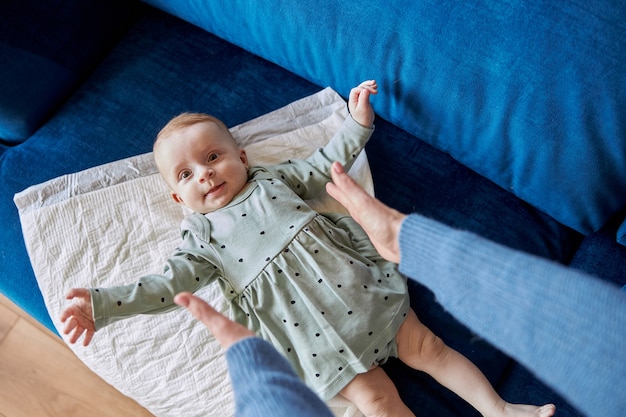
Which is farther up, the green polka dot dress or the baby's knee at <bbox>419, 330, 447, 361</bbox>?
the green polka dot dress

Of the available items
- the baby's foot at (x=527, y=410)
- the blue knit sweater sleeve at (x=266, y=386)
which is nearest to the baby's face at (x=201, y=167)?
the blue knit sweater sleeve at (x=266, y=386)

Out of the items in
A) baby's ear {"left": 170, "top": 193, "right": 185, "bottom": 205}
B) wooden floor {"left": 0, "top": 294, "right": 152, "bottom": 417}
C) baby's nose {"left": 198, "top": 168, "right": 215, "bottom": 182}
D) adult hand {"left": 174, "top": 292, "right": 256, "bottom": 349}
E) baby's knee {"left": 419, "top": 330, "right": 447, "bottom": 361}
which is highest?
adult hand {"left": 174, "top": 292, "right": 256, "bottom": 349}

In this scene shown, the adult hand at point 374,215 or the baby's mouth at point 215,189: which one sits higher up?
the adult hand at point 374,215

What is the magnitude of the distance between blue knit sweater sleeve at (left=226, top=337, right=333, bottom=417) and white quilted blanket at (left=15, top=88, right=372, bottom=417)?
0.49 metres

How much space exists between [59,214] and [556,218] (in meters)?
1.13

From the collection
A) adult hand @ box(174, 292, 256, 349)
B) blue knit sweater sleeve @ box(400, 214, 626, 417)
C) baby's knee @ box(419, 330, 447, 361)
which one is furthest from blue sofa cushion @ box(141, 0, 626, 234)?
adult hand @ box(174, 292, 256, 349)

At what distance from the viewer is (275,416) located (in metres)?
0.59

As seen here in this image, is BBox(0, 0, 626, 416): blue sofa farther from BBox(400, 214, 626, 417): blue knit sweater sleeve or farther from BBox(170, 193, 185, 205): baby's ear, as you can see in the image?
BBox(400, 214, 626, 417): blue knit sweater sleeve

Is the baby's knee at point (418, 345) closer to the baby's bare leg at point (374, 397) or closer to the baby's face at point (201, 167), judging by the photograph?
the baby's bare leg at point (374, 397)

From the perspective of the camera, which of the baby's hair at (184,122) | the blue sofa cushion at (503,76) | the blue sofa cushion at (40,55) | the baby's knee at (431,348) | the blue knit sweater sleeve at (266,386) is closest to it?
the blue knit sweater sleeve at (266,386)

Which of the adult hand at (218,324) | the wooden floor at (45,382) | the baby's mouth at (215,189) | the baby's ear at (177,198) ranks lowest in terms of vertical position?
the wooden floor at (45,382)

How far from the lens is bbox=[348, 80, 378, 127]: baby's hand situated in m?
1.20

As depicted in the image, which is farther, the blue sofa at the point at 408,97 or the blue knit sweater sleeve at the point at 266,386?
the blue sofa at the point at 408,97

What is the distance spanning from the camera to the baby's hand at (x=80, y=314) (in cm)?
100
